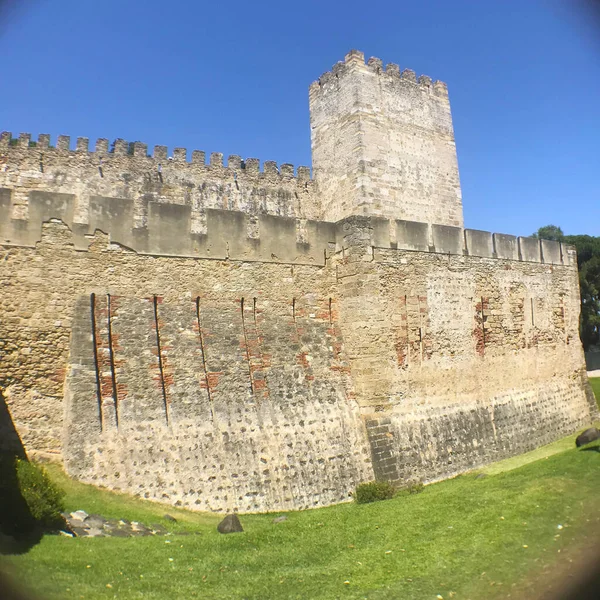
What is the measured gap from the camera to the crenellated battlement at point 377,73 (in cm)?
2248

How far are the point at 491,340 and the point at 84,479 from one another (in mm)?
11985

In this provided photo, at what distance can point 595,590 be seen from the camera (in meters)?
5.34

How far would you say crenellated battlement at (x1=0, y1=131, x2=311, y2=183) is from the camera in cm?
2062

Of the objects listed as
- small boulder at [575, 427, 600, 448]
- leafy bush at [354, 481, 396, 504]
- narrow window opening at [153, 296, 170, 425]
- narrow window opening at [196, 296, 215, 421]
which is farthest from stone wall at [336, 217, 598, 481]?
narrow window opening at [153, 296, 170, 425]

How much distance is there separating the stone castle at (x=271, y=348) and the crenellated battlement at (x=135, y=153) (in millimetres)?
11057

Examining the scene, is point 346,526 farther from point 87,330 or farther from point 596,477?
point 87,330

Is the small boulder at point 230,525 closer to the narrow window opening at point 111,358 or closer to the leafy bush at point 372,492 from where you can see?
the narrow window opening at point 111,358

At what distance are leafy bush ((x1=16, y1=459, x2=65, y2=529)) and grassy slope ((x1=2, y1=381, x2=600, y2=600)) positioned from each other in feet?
1.31

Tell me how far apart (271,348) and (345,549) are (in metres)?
5.14

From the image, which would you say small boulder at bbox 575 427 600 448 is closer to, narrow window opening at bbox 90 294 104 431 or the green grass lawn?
narrow window opening at bbox 90 294 104 431

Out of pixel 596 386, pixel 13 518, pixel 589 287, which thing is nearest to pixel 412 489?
pixel 13 518

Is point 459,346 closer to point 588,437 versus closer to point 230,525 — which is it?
point 588,437

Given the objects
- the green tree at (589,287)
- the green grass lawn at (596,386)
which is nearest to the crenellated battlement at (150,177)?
the green grass lawn at (596,386)

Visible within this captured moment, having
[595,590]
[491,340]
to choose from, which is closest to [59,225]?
[595,590]
